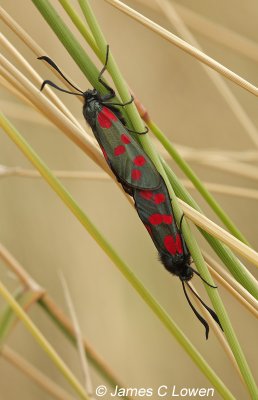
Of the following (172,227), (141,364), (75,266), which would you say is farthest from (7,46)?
(141,364)

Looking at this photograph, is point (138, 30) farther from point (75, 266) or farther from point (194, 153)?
point (194, 153)

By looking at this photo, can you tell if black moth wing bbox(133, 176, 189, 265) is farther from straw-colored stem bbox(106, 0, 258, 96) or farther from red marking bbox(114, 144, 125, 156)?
straw-colored stem bbox(106, 0, 258, 96)

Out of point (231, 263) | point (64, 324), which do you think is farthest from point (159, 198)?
point (64, 324)

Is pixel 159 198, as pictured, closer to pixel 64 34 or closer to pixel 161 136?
pixel 161 136

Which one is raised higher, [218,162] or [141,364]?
[218,162]

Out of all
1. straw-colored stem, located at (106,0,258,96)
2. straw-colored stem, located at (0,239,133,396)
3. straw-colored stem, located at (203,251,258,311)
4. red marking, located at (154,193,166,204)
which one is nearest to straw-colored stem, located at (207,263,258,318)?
straw-colored stem, located at (203,251,258,311)
